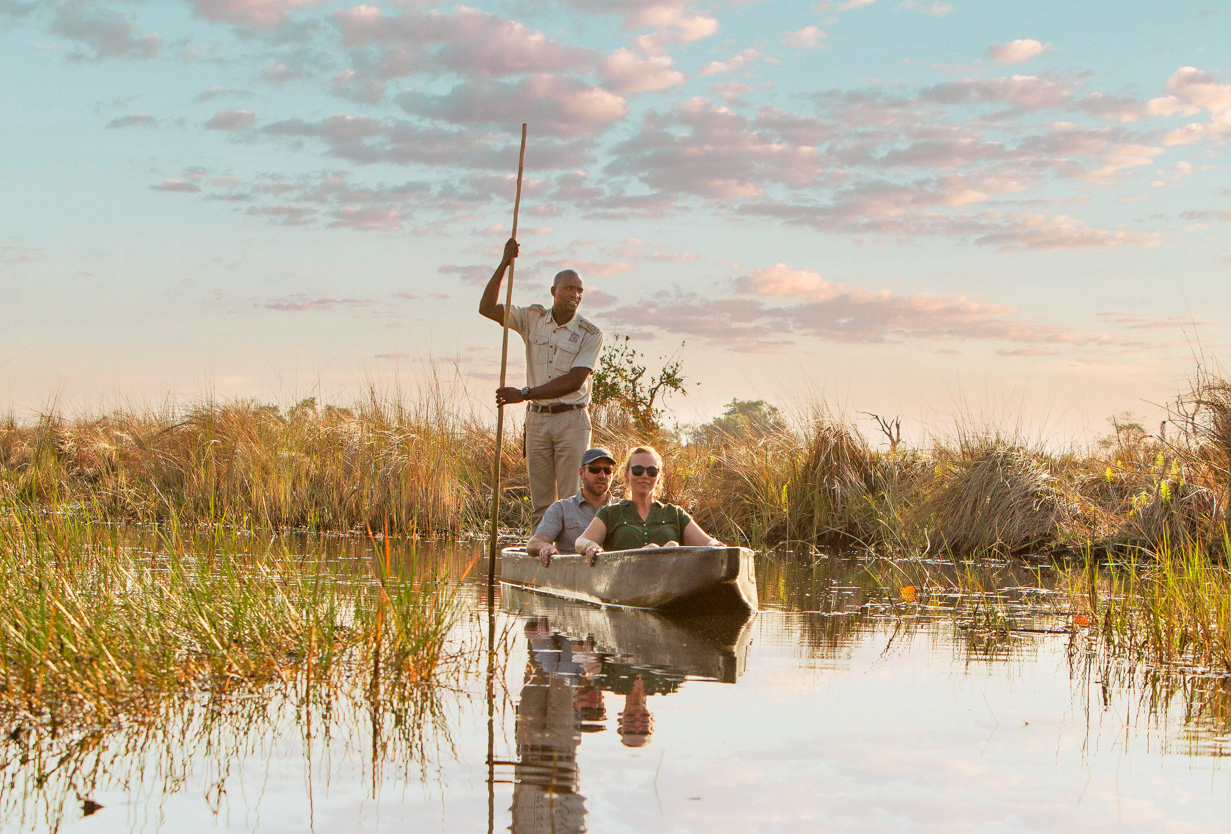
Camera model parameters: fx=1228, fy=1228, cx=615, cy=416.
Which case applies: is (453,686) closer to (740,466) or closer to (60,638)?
(60,638)

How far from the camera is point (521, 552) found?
9062 mm

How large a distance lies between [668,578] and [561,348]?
109 inches

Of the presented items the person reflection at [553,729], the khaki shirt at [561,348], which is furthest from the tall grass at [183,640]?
the khaki shirt at [561,348]

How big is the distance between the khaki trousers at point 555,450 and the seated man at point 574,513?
748 mm

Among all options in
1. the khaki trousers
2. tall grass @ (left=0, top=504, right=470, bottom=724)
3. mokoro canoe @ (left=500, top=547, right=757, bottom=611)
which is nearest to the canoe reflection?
mokoro canoe @ (left=500, top=547, right=757, bottom=611)

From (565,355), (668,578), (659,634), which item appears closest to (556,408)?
(565,355)

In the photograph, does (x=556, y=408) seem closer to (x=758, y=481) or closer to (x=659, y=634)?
(x=659, y=634)

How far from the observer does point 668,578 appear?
7441 mm

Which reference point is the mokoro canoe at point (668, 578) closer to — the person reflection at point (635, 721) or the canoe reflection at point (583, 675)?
the canoe reflection at point (583, 675)

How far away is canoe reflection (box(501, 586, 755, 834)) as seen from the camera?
3.59 m

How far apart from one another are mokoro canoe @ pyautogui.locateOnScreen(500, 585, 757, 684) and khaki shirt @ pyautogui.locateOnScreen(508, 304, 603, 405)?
5.89 feet

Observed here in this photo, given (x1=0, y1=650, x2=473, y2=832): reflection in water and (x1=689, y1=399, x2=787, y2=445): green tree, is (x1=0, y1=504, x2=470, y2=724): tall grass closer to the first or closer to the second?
(x1=0, y1=650, x2=473, y2=832): reflection in water

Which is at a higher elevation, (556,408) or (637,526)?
(556,408)

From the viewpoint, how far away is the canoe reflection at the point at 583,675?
3590 mm
